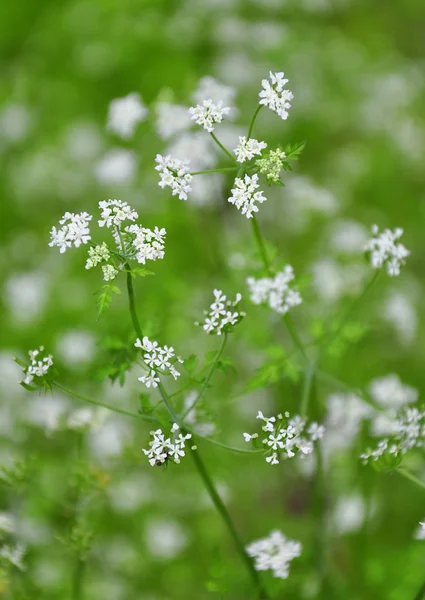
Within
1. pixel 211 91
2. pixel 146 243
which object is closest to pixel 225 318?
pixel 146 243

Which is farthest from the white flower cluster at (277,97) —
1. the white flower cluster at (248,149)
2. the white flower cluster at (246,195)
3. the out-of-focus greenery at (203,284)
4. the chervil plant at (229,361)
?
the out-of-focus greenery at (203,284)

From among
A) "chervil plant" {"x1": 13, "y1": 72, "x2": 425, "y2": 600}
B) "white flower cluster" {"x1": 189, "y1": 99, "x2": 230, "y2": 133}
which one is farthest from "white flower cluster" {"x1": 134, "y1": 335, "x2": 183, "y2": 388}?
"white flower cluster" {"x1": 189, "y1": 99, "x2": 230, "y2": 133}

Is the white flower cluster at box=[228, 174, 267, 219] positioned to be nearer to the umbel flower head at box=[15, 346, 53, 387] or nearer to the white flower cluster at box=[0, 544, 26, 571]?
the umbel flower head at box=[15, 346, 53, 387]

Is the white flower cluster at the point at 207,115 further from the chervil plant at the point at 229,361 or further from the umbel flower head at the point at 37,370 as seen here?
the umbel flower head at the point at 37,370

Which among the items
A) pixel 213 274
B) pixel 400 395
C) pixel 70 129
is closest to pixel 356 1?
pixel 70 129

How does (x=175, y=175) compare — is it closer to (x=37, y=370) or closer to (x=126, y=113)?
(x=37, y=370)
